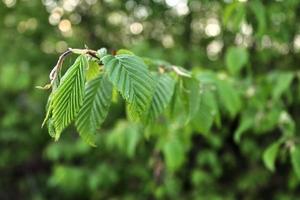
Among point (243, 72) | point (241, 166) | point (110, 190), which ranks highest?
point (243, 72)

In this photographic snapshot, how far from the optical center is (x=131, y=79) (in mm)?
1126

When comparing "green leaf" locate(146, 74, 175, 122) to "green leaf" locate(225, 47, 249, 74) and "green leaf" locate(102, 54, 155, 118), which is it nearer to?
"green leaf" locate(102, 54, 155, 118)

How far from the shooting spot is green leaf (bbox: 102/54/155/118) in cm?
111

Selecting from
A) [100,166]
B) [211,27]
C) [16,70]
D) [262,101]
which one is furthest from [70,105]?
[211,27]

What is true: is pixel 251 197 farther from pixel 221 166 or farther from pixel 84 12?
pixel 84 12

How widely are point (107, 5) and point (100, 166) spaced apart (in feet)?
5.34

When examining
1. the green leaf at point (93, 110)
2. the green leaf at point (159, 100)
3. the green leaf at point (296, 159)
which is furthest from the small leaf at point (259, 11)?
the green leaf at point (93, 110)

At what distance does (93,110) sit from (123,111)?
11.7ft

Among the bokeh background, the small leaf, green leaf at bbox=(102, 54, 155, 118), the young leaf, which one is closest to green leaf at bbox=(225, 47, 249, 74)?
the small leaf

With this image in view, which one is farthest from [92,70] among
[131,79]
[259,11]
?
[259,11]

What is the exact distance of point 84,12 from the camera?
535 centimetres

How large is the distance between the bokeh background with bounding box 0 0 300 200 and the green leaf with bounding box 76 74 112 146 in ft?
8.45

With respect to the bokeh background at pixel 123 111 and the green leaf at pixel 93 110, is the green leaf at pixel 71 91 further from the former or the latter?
the bokeh background at pixel 123 111

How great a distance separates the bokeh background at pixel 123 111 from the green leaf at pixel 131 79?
8.87ft
